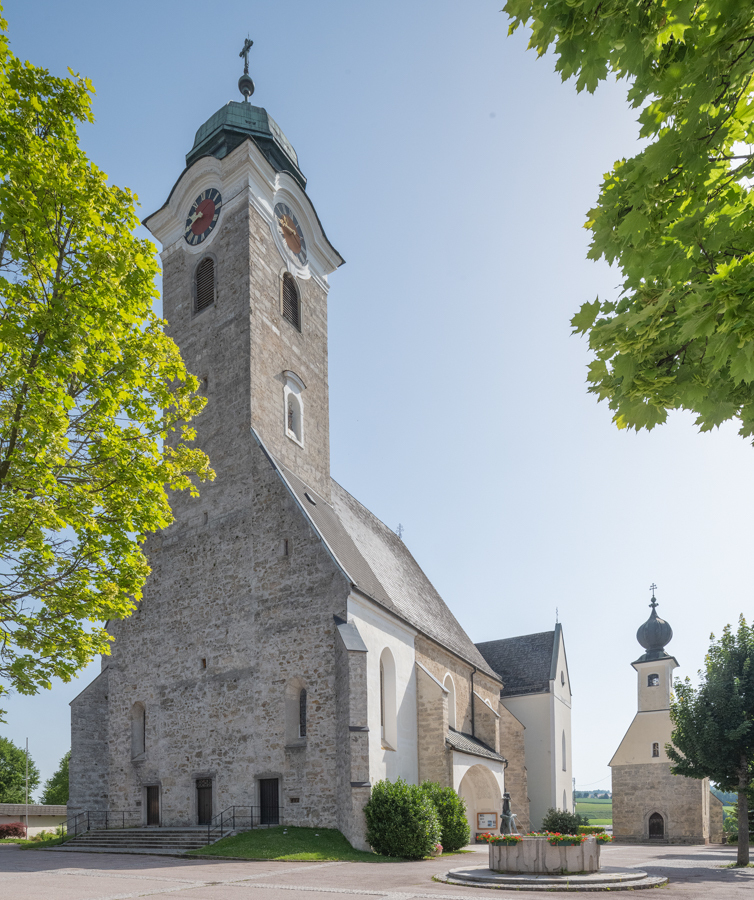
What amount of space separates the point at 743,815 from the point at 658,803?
642 inches

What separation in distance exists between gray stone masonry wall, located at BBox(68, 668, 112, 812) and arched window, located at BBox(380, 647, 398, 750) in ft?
30.1

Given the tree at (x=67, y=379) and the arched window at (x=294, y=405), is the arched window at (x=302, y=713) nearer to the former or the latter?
the arched window at (x=294, y=405)

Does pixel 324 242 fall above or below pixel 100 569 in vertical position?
above

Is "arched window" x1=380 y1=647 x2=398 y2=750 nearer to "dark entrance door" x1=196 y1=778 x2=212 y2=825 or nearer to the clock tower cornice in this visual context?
"dark entrance door" x1=196 y1=778 x2=212 y2=825

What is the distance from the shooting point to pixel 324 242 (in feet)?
99.4

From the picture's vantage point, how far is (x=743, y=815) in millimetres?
20609

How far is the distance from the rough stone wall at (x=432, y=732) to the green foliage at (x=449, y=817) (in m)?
1.63

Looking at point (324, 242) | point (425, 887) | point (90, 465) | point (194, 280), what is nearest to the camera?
point (90, 465)

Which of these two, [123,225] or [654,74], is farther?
Result: [123,225]

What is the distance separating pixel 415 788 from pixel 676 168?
56.9ft

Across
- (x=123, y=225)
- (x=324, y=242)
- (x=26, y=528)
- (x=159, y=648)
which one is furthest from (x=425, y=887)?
(x=324, y=242)

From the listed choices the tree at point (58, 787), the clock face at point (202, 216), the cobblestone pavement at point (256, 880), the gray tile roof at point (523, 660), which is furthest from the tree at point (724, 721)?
the tree at point (58, 787)

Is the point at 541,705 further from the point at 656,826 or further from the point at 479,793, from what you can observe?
the point at 479,793

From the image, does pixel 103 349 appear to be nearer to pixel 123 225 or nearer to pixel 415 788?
pixel 123 225
